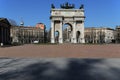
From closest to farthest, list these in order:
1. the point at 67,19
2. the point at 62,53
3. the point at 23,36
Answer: the point at 62,53 < the point at 67,19 < the point at 23,36

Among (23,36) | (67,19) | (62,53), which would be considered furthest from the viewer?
(23,36)

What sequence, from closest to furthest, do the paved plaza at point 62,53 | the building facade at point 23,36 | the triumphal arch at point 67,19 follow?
the paved plaza at point 62,53 < the triumphal arch at point 67,19 < the building facade at point 23,36

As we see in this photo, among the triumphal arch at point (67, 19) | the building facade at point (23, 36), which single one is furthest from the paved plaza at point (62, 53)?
the building facade at point (23, 36)

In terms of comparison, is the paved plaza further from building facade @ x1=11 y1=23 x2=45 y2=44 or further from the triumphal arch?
building facade @ x1=11 y1=23 x2=45 y2=44

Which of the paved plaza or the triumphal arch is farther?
the triumphal arch

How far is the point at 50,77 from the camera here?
39.2 feet

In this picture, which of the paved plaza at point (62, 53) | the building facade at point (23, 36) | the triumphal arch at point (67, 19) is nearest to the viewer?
the paved plaza at point (62, 53)

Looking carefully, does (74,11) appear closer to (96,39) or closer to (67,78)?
(96,39)

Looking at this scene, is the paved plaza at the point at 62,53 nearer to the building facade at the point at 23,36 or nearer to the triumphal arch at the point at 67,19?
the triumphal arch at the point at 67,19

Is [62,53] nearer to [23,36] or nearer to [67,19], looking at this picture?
[67,19]

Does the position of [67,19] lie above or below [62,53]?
above

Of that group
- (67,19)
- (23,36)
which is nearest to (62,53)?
(67,19)

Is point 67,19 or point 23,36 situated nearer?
point 67,19

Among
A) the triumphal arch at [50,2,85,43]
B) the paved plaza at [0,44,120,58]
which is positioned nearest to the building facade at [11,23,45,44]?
the triumphal arch at [50,2,85,43]
